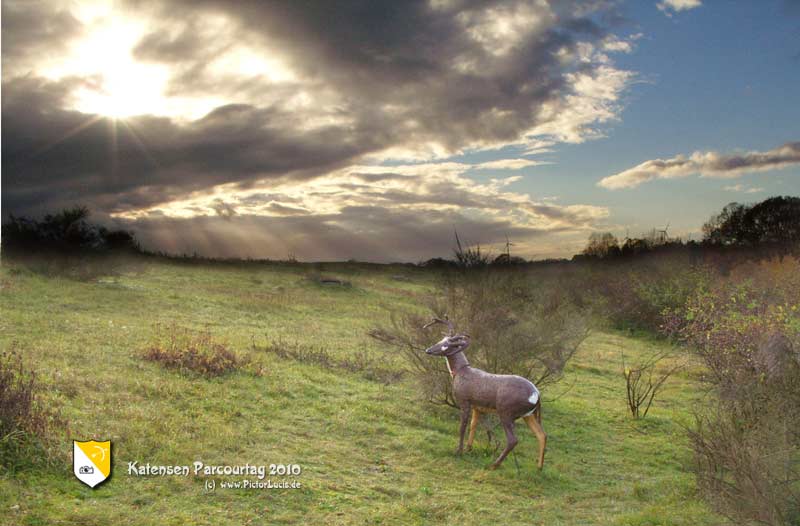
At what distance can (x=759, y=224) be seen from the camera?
61.1m

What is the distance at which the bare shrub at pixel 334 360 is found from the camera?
68.0ft

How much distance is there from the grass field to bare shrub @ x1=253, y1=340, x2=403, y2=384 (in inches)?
21.8

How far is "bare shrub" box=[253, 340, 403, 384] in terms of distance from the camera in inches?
816

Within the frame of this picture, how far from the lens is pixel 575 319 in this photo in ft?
57.3

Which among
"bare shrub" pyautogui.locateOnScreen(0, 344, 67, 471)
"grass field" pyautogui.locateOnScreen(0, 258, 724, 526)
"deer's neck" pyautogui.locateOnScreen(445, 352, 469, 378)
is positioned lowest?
"grass field" pyautogui.locateOnScreen(0, 258, 724, 526)

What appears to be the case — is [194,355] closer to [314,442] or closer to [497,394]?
[314,442]

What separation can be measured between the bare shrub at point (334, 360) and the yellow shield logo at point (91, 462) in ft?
35.3

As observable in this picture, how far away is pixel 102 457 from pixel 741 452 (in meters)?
10.3

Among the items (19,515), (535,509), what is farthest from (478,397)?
(19,515)

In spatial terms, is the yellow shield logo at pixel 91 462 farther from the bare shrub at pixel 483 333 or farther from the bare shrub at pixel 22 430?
the bare shrub at pixel 483 333

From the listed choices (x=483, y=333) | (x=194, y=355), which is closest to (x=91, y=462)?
(x=194, y=355)

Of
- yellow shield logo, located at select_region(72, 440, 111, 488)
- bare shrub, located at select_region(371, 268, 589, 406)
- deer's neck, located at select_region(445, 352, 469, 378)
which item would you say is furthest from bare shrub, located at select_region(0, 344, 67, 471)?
bare shrub, located at select_region(371, 268, 589, 406)

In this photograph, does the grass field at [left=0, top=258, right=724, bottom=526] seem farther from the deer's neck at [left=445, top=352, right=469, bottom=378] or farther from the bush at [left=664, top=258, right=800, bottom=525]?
the deer's neck at [left=445, top=352, right=469, bottom=378]

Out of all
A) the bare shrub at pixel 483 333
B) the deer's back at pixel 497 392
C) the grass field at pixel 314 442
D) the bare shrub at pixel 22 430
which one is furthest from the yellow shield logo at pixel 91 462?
the bare shrub at pixel 483 333
